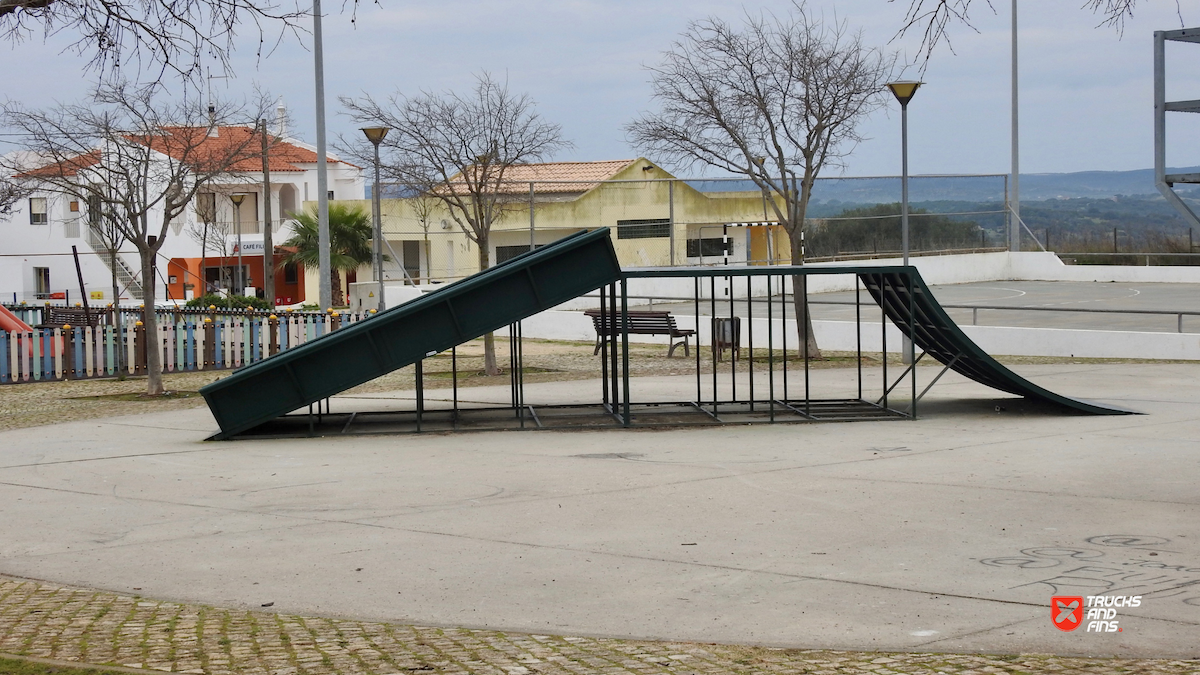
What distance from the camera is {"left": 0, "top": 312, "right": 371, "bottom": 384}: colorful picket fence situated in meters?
22.6

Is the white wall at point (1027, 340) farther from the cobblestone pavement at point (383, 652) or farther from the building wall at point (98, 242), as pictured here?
the building wall at point (98, 242)

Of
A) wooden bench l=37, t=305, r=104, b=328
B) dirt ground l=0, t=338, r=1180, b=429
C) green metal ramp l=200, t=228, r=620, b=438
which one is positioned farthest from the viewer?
wooden bench l=37, t=305, r=104, b=328

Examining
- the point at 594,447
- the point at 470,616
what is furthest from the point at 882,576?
the point at 594,447

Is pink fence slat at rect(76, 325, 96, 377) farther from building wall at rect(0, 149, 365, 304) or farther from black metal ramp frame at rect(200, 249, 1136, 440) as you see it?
building wall at rect(0, 149, 365, 304)

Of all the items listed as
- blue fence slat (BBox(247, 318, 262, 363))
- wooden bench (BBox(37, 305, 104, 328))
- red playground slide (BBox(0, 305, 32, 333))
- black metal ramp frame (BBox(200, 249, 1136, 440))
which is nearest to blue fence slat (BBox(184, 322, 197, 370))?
blue fence slat (BBox(247, 318, 262, 363))

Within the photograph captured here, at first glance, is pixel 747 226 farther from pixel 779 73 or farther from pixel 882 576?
pixel 882 576

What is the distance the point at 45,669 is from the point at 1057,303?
32943 mm

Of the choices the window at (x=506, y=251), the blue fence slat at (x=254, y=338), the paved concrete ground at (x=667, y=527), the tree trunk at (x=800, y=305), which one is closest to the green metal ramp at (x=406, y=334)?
the paved concrete ground at (x=667, y=527)

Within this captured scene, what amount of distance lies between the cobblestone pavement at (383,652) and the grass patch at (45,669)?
0.14 meters

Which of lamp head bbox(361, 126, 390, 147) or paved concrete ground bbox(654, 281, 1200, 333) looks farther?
paved concrete ground bbox(654, 281, 1200, 333)

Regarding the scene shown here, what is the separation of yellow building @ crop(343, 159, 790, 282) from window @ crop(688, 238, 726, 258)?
31 mm

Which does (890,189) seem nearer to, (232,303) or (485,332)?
(232,303)

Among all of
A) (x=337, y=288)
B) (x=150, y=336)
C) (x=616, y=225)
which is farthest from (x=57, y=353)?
(x=337, y=288)

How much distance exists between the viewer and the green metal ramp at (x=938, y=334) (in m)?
15.0
